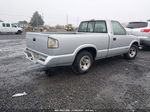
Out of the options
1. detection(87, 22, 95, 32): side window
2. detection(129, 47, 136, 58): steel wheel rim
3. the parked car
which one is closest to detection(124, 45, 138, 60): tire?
detection(129, 47, 136, 58): steel wheel rim

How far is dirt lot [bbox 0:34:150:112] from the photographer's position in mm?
2564

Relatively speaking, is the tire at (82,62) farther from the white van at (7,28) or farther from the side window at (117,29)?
the white van at (7,28)

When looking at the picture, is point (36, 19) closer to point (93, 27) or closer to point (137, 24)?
point (137, 24)

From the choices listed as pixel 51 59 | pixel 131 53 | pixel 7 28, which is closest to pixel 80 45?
pixel 51 59

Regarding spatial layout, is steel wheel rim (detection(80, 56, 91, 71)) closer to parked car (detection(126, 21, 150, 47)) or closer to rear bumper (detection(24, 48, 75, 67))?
rear bumper (detection(24, 48, 75, 67))

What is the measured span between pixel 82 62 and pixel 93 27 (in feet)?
5.44

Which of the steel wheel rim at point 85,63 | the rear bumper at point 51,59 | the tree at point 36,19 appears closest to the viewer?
the rear bumper at point 51,59

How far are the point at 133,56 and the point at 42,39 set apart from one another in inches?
181

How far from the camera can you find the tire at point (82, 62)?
385 cm

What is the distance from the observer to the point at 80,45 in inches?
144

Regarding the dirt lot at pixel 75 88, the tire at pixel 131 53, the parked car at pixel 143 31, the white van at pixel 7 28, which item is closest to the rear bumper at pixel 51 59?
the dirt lot at pixel 75 88

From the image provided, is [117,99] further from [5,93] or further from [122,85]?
[5,93]

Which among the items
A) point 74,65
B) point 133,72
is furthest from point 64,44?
point 133,72

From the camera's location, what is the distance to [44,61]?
3287mm
